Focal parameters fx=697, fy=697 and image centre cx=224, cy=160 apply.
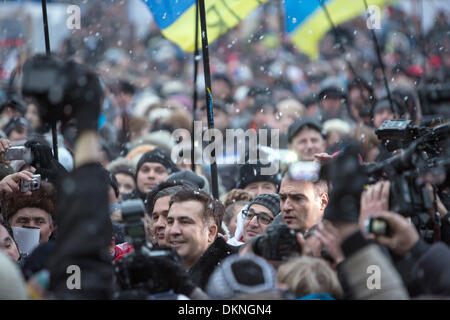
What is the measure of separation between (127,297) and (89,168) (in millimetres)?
555

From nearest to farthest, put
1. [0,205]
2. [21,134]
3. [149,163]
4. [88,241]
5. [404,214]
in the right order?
1. [88,241]
2. [404,214]
3. [0,205]
4. [149,163]
5. [21,134]

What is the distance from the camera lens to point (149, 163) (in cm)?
691

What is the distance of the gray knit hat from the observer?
3.12 meters

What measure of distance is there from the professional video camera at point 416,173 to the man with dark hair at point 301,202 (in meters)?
1.14

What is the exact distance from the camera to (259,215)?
16.5 ft

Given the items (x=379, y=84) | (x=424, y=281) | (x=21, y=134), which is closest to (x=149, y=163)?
(x=21, y=134)

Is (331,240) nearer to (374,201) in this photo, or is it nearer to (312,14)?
(374,201)

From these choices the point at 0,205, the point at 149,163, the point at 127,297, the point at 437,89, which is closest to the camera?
the point at 127,297

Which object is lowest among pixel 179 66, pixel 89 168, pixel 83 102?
pixel 89 168

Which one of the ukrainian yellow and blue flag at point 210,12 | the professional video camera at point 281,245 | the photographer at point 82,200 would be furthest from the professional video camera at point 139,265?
the ukrainian yellow and blue flag at point 210,12

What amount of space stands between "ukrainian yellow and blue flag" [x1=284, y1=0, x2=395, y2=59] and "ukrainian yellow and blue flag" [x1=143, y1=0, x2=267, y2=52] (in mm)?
582

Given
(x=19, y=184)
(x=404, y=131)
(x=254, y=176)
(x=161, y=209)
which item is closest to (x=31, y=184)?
(x=19, y=184)

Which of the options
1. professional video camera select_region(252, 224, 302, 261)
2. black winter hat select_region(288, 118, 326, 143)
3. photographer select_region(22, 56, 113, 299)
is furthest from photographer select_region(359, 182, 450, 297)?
black winter hat select_region(288, 118, 326, 143)
